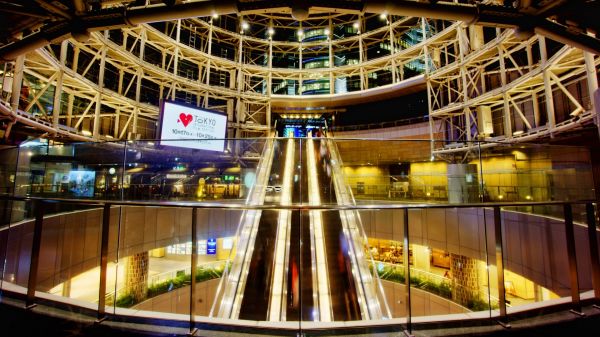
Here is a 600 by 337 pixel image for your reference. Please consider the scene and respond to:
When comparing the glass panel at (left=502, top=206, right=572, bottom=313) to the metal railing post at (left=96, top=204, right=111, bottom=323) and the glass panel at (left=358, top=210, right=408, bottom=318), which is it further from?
the metal railing post at (left=96, top=204, right=111, bottom=323)

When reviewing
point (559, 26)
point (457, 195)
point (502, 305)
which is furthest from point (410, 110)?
point (502, 305)

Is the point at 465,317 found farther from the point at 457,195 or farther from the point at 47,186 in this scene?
the point at 47,186

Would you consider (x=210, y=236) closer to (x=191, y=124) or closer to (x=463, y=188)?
(x=191, y=124)

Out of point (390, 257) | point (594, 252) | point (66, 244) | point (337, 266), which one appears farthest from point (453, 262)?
point (66, 244)

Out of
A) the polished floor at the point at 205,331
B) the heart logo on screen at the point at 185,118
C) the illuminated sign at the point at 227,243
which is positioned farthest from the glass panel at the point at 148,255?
the polished floor at the point at 205,331

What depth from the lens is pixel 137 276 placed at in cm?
1212

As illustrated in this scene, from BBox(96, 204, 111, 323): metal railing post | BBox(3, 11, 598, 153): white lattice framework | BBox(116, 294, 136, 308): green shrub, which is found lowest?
BBox(116, 294, 136, 308): green shrub

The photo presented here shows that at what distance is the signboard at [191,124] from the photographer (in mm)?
12703

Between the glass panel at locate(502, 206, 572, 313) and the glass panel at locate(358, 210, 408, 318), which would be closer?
the glass panel at locate(502, 206, 572, 313)

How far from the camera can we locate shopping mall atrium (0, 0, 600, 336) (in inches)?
97.0

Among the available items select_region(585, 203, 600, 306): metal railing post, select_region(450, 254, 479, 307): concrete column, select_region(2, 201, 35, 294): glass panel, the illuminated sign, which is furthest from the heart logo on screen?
select_region(450, 254, 479, 307): concrete column

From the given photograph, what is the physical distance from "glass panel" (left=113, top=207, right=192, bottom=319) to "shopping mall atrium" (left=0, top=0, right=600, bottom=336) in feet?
0.27

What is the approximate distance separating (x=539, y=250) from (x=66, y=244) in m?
15.0

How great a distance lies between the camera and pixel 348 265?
6.85 meters
